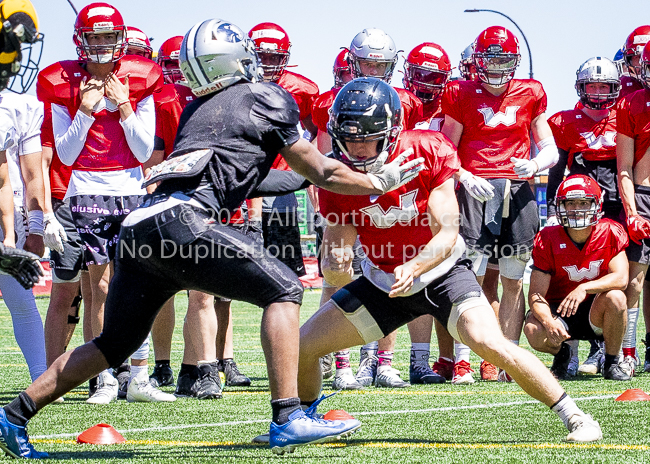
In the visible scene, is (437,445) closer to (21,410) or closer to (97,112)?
(21,410)

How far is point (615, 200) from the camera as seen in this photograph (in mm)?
6836

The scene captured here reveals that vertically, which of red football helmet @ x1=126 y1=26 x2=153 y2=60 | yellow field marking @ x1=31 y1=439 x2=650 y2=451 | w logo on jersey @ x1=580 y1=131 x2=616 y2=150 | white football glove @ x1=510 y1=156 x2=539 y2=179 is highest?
red football helmet @ x1=126 y1=26 x2=153 y2=60

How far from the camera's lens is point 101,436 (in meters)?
3.96

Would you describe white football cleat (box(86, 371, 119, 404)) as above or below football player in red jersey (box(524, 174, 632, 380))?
below

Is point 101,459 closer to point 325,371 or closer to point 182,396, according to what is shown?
point 182,396

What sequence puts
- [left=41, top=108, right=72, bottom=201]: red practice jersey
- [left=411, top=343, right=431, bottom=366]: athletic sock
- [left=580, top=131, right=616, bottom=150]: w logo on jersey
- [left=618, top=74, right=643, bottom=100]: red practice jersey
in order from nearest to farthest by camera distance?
[left=41, top=108, right=72, bottom=201]: red practice jersey, [left=411, top=343, right=431, bottom=366]: athletic sock, [left=580, top=131, right=616, bottom=150]: w logo on jersey, [left=618, top=74, right=643, bottom=100]: red practice jersey

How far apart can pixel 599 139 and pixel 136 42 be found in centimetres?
345

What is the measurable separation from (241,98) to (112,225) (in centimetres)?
180

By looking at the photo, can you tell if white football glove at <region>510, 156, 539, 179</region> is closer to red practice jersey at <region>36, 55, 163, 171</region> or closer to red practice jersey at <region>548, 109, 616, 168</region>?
red practice jersey at <region>548, 109, 616, 168</region>

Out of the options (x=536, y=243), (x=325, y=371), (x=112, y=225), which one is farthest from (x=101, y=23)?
(x=536, y=243)

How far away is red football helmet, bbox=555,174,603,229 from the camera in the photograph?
622 cm

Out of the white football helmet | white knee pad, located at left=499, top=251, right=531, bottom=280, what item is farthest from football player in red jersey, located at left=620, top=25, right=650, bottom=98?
the white football helmet

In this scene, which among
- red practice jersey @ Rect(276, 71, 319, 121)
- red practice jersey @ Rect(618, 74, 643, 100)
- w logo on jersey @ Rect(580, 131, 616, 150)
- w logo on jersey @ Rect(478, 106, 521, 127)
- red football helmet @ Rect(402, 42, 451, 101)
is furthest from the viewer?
red practice jersey @ Rect(618, 74, 643, 100)

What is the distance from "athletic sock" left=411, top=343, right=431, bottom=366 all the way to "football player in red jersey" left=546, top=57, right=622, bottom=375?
4.20ft
